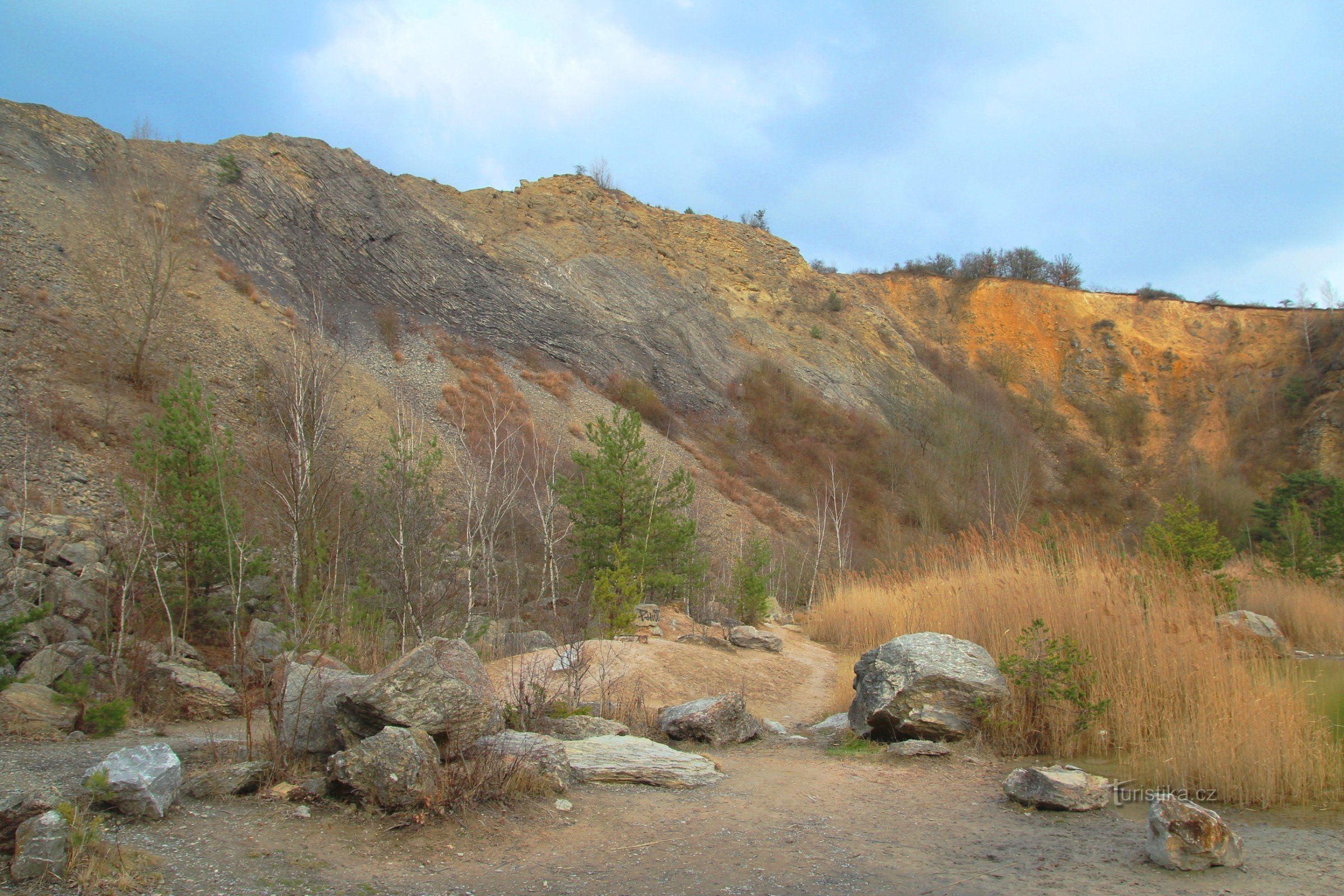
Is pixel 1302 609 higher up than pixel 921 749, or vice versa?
pixel 1302 609

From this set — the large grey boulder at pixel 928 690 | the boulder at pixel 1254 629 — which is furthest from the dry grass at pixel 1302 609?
the large grey boulder at pixel 928 690

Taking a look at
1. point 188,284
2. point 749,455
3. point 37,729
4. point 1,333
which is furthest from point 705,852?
point 749,455

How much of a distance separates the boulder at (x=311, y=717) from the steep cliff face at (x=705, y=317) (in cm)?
1875

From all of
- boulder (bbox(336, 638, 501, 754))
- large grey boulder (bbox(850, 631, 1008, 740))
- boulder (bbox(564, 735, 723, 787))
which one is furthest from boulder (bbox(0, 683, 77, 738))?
large grey boulder (bbox(850, 631, 1008, 740))

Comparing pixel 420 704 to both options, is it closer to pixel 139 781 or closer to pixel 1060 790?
pixel 139 781

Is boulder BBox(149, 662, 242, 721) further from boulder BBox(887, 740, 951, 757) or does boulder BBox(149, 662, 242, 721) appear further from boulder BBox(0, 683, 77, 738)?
boulder BBox(887, 740, 951, 757)

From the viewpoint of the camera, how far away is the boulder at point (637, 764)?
5422 mm

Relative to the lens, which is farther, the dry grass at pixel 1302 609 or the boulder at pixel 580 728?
the dry grass at pixel 1302 609

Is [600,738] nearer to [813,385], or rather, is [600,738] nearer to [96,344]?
[96,344]

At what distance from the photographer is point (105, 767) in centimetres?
381

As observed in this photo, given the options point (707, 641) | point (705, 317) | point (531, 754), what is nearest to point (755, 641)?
point (707, 641)

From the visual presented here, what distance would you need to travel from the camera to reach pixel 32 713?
19.6 ft

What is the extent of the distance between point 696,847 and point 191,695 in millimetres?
6088

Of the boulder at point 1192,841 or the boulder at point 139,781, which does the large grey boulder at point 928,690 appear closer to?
the boulder at point 1192,841
